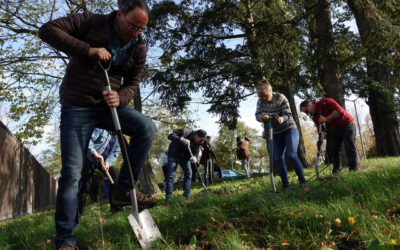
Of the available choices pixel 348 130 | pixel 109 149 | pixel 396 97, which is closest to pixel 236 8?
pixel 348 130

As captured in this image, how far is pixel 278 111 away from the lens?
4895 mm

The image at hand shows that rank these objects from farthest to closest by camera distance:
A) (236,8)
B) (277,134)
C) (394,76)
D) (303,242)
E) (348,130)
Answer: (394,76), (236,8), (348,130), (277,134), (303,242)

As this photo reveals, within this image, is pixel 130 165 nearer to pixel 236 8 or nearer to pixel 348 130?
pixel 348 130

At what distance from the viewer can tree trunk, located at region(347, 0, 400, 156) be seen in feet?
27.8

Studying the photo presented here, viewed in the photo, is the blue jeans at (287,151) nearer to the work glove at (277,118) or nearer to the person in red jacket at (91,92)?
the work glove at (277,118)

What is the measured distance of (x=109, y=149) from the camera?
512 centimetres

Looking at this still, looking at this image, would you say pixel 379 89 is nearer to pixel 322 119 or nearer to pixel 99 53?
pixel 322 119

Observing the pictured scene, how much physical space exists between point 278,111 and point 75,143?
346cm

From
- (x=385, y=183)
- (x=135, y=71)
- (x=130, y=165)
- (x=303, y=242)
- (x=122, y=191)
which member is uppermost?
(x=135, y=71)

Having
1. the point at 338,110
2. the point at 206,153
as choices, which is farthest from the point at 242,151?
the point at 338,110

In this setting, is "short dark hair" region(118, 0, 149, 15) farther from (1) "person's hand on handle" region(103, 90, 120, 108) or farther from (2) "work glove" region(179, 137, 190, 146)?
(2) "work glove" region(179, 137, 190, 146)

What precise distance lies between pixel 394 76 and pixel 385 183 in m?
11.5

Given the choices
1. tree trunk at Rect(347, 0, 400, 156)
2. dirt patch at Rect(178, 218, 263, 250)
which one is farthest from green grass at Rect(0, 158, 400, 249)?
tree trunk at Rect(347, 0, 400, 156)

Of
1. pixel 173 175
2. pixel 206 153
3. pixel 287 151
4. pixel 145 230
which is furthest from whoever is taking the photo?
pixel 206 153
